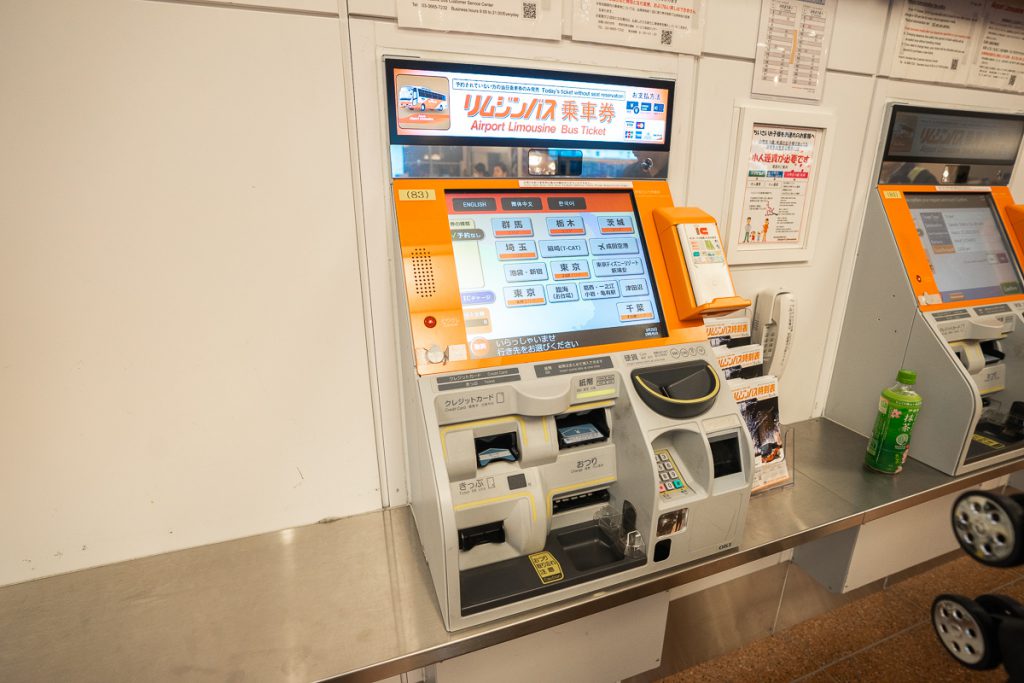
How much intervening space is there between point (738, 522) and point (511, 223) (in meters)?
1.05

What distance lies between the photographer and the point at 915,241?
2.11 metres

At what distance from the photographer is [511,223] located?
1470mm

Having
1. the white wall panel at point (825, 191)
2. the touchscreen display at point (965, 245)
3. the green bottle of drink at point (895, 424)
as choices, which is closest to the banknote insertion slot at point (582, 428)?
the white wall panel at point (825, 191)

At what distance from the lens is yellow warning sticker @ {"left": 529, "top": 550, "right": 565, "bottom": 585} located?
1.29 metres

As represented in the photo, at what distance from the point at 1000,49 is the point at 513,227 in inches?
96.1

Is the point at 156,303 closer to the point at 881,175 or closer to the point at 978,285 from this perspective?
the point at 881,175

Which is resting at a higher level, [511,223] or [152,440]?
[511,223]

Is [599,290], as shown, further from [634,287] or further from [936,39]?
[936,39]

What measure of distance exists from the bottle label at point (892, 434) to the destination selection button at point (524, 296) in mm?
1429

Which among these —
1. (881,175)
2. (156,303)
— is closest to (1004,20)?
(881,175)

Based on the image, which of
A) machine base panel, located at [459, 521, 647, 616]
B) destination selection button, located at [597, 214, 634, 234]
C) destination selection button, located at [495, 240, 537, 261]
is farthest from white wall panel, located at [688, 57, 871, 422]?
machine base panel, located at [459, 521, 647, 616]

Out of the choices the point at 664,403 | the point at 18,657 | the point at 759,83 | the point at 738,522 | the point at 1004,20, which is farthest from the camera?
the point at 1004,20

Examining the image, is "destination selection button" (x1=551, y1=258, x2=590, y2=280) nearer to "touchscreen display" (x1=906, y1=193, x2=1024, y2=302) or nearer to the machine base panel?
the machine base panel

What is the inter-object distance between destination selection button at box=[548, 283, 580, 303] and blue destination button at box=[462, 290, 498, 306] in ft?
0.53
